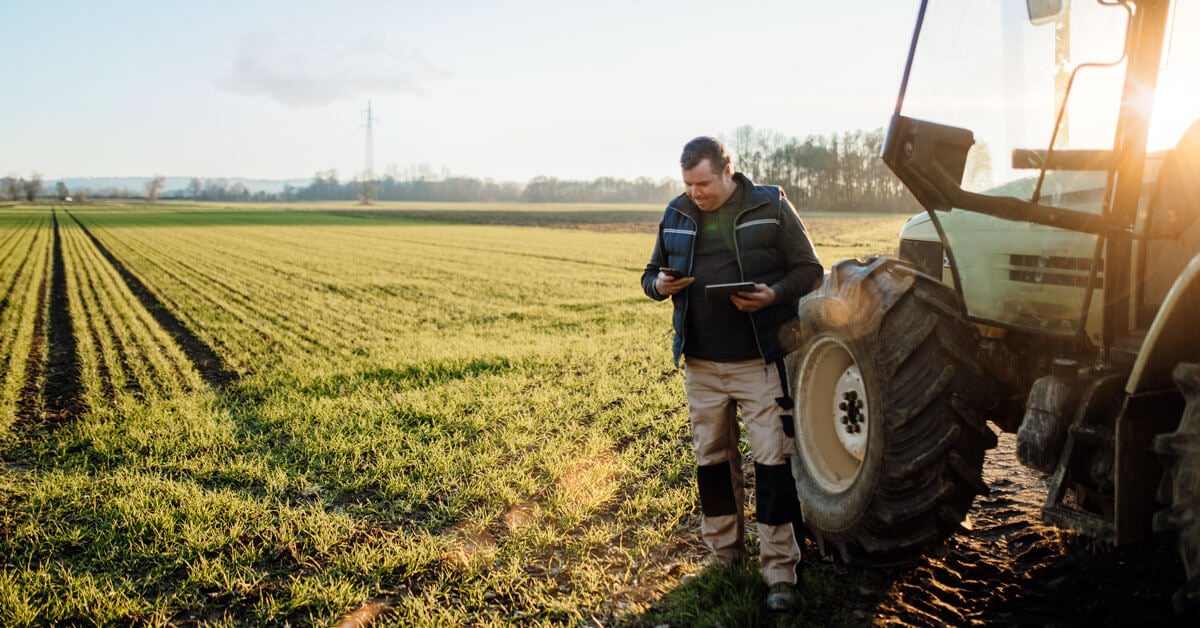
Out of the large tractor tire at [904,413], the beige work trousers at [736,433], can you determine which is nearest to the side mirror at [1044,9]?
the large tractor tire at [904,413]

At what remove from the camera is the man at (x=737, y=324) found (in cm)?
338

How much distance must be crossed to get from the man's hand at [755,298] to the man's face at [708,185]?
448mm

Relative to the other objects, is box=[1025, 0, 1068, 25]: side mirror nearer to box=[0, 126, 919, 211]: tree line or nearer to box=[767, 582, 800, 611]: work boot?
box=[767, 582, 800, 611]: work boot

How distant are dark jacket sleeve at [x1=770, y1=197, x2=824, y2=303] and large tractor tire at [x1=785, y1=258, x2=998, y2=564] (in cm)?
17

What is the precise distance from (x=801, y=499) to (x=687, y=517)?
2.79ft

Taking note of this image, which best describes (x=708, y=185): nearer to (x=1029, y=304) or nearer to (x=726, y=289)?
(x=726, y=289)

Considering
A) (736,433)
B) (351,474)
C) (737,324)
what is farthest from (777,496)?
(351,474)

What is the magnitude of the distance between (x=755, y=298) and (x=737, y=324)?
0.22 m

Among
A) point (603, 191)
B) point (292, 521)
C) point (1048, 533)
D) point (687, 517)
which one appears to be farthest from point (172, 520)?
point (603, 191)

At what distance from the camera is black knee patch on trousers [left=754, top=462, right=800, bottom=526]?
3.38 meters

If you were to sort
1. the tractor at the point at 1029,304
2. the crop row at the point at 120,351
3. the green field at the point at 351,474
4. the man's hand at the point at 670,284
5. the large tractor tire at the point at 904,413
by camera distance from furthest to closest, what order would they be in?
the crop row at the point at 120,351
the green field at the point at 351,474
the man's hand at the point at 670,284
the large tractor tire at the point at 904,413
the tractor at the point at 1029,304

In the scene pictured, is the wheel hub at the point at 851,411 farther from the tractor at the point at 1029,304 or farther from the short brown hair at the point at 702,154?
the short brown hair at the point at 702,154

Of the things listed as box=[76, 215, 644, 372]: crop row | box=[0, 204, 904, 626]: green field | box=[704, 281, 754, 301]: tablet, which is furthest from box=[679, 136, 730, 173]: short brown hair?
box=[76, 215, 644, 372]: crop row

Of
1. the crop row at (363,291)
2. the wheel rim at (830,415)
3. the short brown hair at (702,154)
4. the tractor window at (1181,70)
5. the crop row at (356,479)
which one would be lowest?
the crop row at (356,479)
